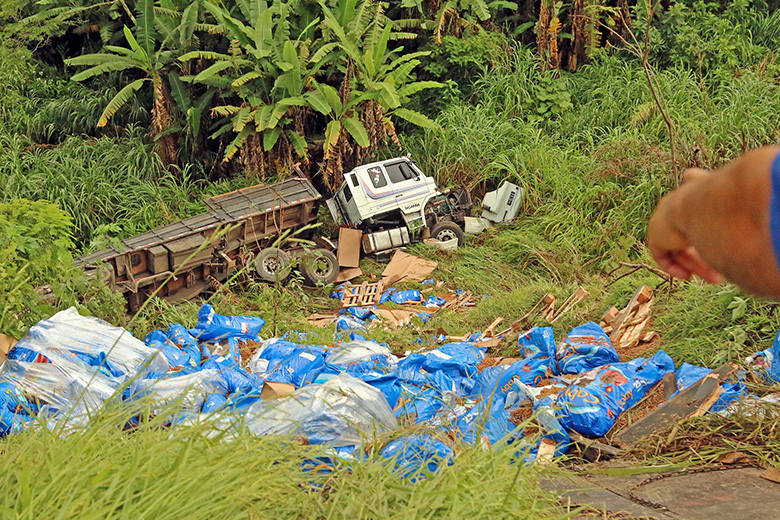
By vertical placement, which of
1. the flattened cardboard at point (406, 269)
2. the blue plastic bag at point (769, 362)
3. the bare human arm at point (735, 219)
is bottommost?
the flattened cardboard at point (406, 269)

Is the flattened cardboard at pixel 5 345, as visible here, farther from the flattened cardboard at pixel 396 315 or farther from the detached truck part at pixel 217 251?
the flattened cardboard at pixel 396 315

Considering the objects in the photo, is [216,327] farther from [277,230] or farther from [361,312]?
[277,230]

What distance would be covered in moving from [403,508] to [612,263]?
8.42 metres

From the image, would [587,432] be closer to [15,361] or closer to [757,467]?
[757,467]

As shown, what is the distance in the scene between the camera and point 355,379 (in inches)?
161

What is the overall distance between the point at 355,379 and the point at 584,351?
7.65 feet

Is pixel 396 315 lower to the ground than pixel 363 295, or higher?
higher

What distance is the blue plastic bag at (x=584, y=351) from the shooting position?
5.55 metres

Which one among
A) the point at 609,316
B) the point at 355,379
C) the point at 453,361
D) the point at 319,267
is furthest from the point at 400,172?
the point at 355,379

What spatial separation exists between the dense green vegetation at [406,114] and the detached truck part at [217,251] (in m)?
0.34

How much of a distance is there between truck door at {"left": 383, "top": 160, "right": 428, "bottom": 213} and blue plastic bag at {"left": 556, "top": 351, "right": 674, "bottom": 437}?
20.4 ft

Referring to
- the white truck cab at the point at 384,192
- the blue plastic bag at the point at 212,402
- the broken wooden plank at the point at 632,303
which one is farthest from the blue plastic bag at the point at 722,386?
the white truck cab at the point at 384,192

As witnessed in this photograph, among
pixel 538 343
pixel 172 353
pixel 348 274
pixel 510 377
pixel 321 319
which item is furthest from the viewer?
pixel 348 274

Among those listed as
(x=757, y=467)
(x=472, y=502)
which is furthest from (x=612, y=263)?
(x=472, y=502)
